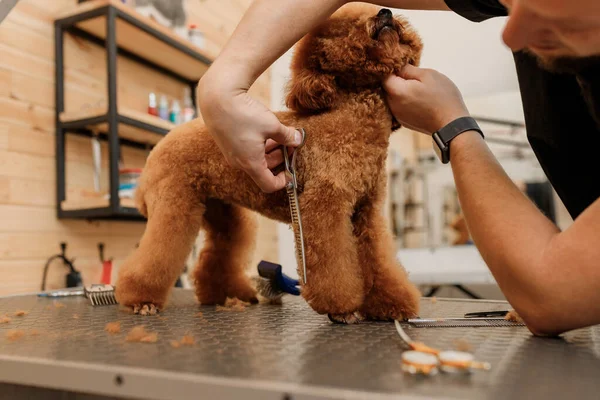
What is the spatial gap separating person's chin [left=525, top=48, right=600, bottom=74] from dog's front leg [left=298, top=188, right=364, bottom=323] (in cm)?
32

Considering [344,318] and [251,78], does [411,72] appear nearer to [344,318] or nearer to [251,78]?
[251,78]

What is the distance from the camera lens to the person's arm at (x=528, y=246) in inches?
20.2

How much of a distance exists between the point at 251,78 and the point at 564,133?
46 centimetres

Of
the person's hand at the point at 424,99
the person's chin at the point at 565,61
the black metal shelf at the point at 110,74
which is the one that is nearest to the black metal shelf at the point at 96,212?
the black metal shelf at the point at 110,74

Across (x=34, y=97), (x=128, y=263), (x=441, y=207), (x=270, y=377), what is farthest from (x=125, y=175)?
(x=441, y=207)

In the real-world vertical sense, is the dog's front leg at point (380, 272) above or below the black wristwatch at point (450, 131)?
below

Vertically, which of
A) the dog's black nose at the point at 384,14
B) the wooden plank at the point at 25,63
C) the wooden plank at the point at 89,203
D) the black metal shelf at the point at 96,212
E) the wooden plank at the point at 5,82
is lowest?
the black metal shelf at the point at 96,212

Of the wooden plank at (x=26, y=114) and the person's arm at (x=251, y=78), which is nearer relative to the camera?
the person's arm at (x=251, y=78)

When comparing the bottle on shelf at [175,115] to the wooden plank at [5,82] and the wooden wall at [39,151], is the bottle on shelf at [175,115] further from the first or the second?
the wooden plank at [5,82]

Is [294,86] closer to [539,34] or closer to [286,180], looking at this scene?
[286,180]

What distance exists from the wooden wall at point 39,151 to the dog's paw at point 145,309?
2.62ft

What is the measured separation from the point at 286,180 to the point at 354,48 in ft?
0.74

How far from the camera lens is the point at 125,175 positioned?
1681 mm

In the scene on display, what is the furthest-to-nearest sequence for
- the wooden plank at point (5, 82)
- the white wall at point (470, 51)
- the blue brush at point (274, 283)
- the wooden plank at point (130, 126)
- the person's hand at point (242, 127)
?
1. the white wall at point (470, 51)
2. the wooden plank at point (130, 126)
3. the wooden plank at point (5, 82)
4. the blue brush at point (274, 283)
5. the person's hand at point (242, 127)
